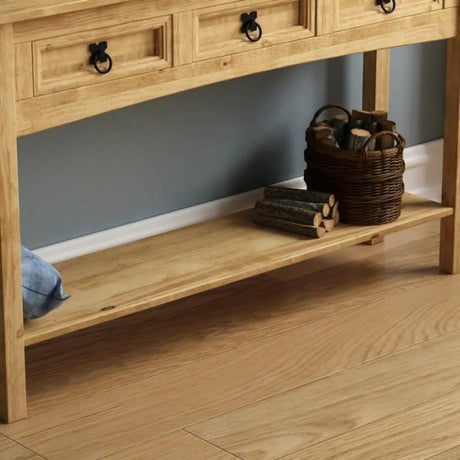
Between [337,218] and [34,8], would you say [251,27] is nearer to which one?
[34,8]

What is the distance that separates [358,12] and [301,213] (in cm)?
49

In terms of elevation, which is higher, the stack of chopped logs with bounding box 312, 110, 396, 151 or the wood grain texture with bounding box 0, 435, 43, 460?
the stack of chopped logs with bounding box 312, 110, 396, 151

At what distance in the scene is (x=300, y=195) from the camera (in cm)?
289

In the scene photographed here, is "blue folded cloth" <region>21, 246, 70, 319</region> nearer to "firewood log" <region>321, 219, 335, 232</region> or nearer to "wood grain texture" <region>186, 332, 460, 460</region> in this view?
"wood grain texture" <region>186, 332, 460, 460</region>

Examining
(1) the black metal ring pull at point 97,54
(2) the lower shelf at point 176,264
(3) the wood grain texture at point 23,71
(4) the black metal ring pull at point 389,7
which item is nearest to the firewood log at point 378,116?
(2) the lower shelf at point 176,264

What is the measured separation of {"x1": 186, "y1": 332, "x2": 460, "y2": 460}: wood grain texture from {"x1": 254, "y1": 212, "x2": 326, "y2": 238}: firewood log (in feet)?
1.18

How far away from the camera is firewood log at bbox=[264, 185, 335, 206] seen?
112 inches

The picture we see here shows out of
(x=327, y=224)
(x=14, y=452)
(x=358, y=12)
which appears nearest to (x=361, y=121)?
(x=327, y=224)

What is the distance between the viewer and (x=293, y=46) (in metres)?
2.52

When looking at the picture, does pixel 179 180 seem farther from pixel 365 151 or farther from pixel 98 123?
pixel 365 151

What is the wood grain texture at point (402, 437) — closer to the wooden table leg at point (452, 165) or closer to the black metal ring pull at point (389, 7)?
the wooden table leg at point (452, 165)

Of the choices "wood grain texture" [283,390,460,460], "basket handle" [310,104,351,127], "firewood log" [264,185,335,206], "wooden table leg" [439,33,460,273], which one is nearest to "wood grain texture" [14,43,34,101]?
"wood grain texture" [283,390,460,460]

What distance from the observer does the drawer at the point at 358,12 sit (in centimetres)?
256

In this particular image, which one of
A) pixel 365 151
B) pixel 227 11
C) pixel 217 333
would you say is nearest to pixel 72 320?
pixel 217 333
